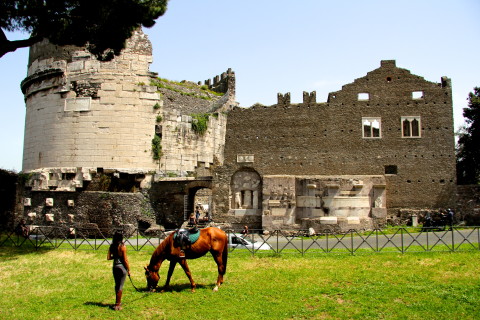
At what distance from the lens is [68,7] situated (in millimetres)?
16516

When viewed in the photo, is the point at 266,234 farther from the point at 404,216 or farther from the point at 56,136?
the point at 56,136

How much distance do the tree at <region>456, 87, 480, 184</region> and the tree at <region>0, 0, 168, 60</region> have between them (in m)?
23.1

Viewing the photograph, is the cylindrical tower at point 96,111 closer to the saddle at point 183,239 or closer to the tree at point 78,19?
the tree at point 78,19

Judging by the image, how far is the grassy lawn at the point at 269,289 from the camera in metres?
9.61

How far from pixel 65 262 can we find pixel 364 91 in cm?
2079

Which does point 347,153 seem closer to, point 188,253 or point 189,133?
point 189,133

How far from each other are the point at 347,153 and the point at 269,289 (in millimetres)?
18107

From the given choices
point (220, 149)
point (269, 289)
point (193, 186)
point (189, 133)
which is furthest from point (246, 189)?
point (269, 289)

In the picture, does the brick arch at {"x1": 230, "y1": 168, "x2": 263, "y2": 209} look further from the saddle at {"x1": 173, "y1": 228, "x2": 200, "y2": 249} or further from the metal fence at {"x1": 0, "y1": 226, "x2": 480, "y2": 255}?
the saddle at {"x1": 173, "y1": 228, "x2": 200, "y2": 249}

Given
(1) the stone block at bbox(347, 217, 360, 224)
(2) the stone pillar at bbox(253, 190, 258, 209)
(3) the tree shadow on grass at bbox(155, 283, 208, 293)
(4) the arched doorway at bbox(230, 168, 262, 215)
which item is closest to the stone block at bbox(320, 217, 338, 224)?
(1) the stone block at bbox(347, 217, 360, 224)

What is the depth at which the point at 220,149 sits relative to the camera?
95.1ft

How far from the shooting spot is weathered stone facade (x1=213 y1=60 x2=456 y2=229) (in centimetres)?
2412

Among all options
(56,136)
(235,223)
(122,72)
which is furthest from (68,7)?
(235,223)

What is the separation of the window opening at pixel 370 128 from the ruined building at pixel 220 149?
7 cm
